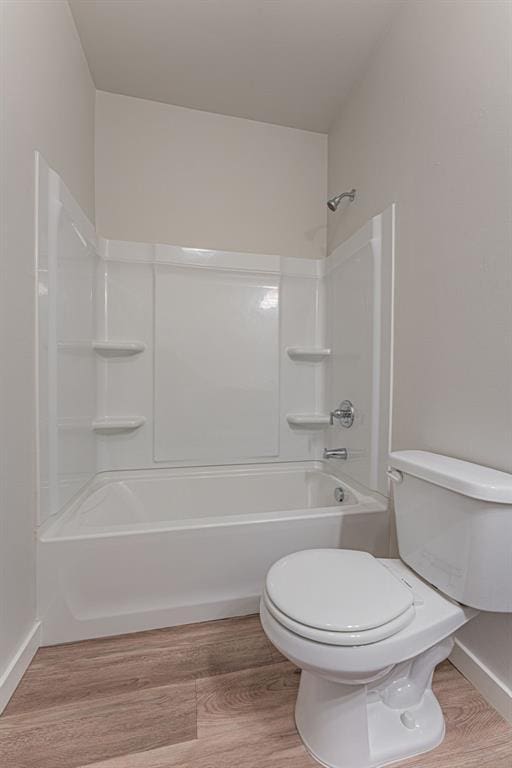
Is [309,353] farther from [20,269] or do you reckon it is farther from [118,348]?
[20,269]

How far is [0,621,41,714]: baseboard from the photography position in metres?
1.08

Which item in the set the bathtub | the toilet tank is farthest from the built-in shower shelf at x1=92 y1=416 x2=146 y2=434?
the toilet tank

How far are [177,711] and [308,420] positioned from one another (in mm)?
1493

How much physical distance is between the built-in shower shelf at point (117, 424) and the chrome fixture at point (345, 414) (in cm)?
108

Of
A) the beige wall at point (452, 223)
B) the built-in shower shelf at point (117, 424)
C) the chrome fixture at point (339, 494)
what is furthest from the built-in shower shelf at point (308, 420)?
the built-in shower shelf at point (117, 424)

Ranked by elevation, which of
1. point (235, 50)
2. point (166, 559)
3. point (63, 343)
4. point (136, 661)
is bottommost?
point (136, 661)

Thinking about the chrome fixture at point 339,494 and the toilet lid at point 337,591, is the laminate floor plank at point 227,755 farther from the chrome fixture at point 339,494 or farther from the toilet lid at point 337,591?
the chrome fixture at point 339,494

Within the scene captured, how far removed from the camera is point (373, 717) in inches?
39.5

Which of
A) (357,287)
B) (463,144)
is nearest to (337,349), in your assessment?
(357,287)

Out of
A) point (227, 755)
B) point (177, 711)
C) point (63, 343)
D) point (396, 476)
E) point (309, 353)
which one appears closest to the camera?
point (227, 755)

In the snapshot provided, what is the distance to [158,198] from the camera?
7.00 feet

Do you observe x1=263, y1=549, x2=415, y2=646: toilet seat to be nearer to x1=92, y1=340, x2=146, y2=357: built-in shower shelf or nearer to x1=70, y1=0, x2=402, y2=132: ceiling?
x1=92, y1=340, x2=146, y2=357: built-in shower shelf

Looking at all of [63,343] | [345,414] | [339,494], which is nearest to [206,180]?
[63,343]

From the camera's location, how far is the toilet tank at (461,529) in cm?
94
